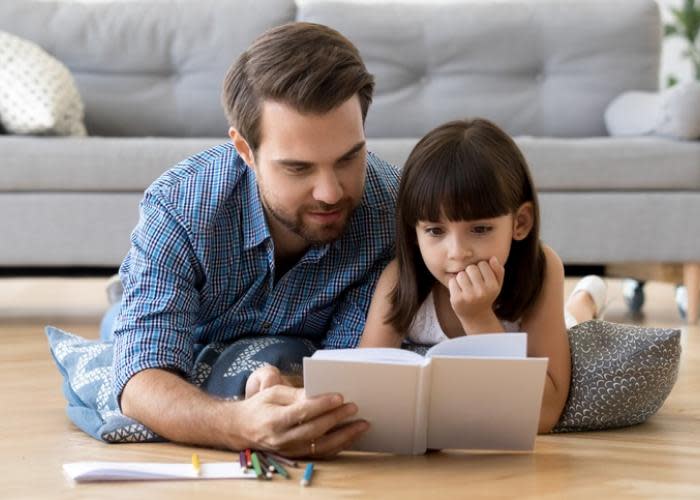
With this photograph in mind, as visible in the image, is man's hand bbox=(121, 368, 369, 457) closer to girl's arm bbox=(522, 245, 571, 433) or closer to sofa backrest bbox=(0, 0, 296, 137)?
girl's arm bbox=(522, 245, 571, 433)

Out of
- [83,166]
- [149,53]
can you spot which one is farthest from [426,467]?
[149,53]

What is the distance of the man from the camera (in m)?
1.74

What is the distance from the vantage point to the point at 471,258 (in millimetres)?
1875

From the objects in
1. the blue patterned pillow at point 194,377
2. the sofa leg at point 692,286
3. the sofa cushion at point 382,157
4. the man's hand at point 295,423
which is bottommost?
the sofa leg at point 692,286

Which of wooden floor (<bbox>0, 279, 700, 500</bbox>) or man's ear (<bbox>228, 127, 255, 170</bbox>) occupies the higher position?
man's ear (<bbox>228, 127, 255, 170</bbox>)

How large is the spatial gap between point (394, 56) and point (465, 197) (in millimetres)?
2296

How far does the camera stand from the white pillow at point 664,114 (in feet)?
11.5

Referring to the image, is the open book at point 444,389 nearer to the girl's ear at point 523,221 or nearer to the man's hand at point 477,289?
the man's hand at point 477,289

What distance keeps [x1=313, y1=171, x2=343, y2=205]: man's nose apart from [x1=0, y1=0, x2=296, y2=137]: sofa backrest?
7.28ft

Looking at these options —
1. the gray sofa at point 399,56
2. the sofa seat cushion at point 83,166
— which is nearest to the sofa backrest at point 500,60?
the gray sofa at point 399,56

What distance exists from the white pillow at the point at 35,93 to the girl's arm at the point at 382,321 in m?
1.79

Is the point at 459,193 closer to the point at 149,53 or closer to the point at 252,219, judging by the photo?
the point at 252,219

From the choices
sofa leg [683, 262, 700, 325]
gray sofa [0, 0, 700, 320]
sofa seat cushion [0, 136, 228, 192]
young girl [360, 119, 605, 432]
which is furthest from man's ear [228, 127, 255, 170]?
gray sofa [0, 0, 700, 320]

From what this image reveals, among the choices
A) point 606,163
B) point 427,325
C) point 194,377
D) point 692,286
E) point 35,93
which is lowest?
point 692,286
